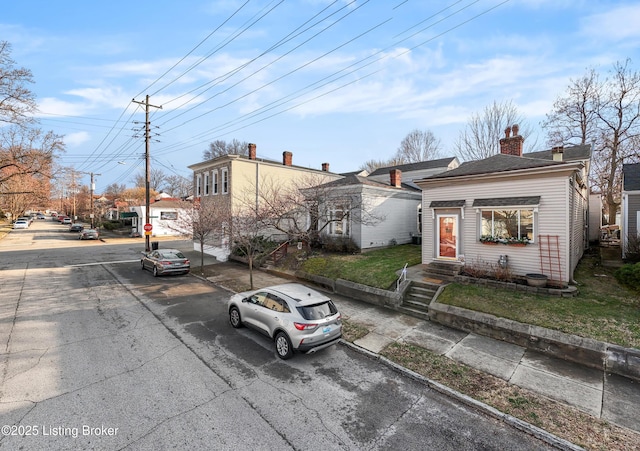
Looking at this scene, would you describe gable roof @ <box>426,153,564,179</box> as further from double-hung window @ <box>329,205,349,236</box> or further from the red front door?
double-hung window @ <box>329,205,349,236</box>

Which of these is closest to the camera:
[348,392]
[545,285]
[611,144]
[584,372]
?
[348,392]

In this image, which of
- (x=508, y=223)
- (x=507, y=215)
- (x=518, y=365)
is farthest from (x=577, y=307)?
(x=507, y=215)

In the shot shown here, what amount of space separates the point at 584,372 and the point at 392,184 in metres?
15.8

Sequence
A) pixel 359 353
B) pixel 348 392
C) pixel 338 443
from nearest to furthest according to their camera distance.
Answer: pixel 338 443
pixel 348 392
pixel 359 353

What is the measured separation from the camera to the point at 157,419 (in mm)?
4969

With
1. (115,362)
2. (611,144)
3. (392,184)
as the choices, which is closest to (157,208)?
(392,184)

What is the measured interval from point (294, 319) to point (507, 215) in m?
10.2

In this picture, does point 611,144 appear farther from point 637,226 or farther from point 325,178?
point 325,178

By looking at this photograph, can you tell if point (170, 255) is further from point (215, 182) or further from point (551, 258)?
point (551, 258)

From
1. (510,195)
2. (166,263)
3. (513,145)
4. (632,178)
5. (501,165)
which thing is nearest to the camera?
(510,195)

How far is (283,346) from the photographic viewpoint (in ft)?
24.0

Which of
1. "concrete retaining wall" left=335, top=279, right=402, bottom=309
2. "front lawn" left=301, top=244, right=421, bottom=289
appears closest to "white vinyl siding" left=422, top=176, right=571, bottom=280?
"front lawn" left=301, top=244, right=421, bottom=289

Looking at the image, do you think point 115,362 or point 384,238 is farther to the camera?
point 384,238

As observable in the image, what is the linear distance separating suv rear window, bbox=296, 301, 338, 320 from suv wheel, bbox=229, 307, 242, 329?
114 inches
